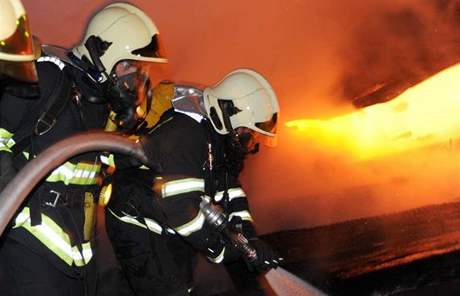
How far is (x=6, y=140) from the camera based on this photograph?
8.74 ft

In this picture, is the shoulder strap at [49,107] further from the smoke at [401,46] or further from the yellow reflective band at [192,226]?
the smoke at [401,46]

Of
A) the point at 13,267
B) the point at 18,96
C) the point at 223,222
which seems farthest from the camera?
the point at 223,222

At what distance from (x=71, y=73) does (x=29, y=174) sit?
66 centimetres

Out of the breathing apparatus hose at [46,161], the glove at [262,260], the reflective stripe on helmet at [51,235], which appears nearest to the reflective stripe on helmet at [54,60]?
the breathing apparatus hose at [46,161]

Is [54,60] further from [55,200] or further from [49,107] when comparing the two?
[55,200]

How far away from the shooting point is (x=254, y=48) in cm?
761

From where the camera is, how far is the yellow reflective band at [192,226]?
139 inches

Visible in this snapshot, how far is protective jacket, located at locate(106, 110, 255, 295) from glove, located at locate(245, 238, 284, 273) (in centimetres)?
17

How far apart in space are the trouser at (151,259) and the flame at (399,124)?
4395 mm

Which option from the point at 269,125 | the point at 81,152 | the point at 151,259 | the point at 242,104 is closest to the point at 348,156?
the point at 269,125

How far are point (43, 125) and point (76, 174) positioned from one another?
332 millimetres

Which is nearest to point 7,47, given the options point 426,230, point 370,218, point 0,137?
point 0,137

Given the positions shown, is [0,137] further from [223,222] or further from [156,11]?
[156,11]

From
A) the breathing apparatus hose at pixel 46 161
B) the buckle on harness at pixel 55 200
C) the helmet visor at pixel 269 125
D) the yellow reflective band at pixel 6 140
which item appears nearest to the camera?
the breathing apparatus hose at pixel 46 161
